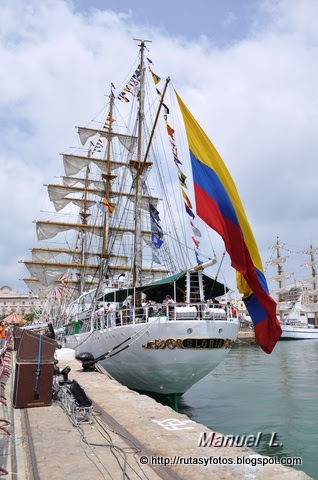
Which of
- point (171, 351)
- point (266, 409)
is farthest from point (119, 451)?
point (266, 409)

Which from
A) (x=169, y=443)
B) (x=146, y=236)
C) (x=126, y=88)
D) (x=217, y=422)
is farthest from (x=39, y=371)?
(x=146, y=236)

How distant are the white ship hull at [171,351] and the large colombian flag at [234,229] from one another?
315cm

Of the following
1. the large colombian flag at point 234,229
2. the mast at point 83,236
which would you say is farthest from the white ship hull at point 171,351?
the mast at point 83,236

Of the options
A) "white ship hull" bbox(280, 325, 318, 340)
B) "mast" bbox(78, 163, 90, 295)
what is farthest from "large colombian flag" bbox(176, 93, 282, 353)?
"white ship hull" bbox(280, 325, 318, 340)

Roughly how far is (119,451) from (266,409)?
11.5 metres

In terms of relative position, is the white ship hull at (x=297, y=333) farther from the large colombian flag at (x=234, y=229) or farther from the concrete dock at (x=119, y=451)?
the concrete dock at (x=119, y=451)

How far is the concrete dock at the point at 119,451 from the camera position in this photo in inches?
210

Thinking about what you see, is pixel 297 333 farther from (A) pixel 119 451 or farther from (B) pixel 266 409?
(A) pixel 119 451

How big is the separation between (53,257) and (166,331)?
37073 millimetres

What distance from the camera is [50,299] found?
46.3 metres

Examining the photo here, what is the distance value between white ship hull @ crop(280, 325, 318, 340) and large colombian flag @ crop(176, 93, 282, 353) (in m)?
82.6

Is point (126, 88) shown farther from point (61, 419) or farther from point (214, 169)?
point (61, 419)

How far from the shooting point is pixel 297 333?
89.7 metres

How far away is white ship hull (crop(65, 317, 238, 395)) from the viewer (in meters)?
14.4
